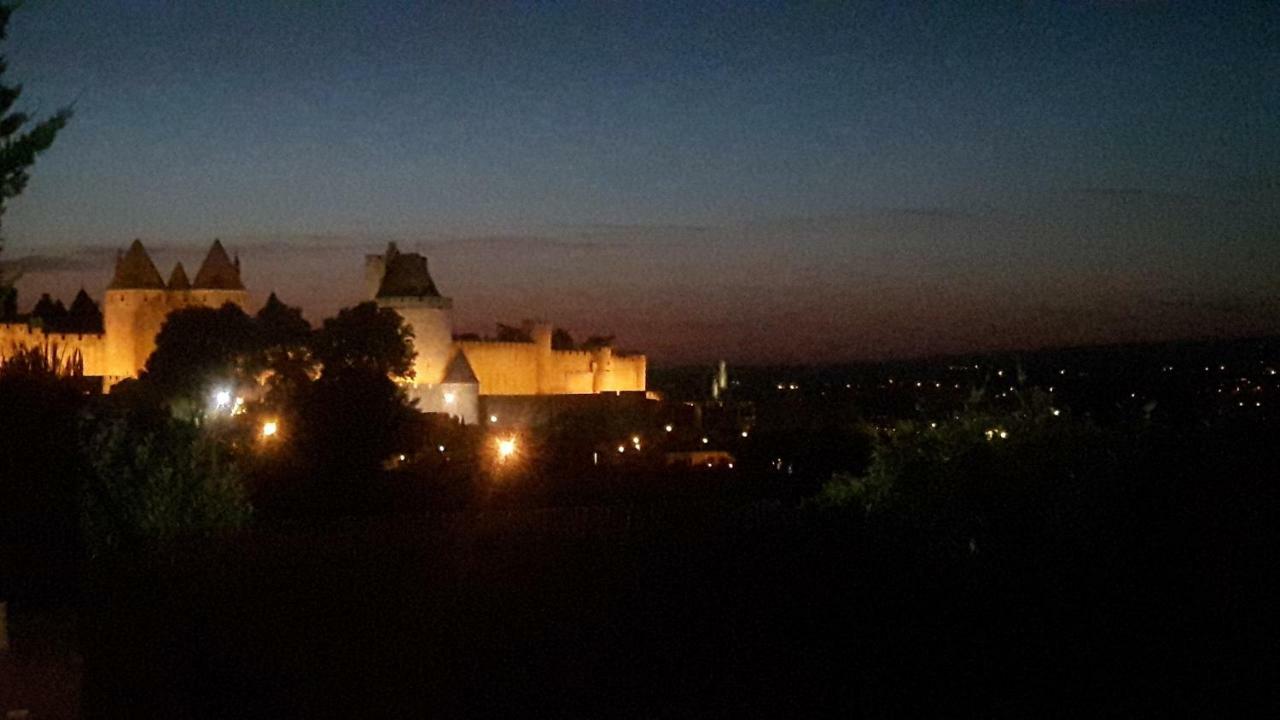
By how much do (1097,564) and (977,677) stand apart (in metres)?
1.56

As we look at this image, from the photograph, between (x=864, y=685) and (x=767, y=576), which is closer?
(x=864, y=685)

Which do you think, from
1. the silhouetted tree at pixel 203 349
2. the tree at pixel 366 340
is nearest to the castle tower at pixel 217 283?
the silhouetted tree at pixel 203 349

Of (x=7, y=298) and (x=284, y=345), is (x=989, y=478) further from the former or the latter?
(x=284, y=345)

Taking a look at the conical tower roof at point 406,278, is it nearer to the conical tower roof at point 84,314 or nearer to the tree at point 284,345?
the tree at point 284,345

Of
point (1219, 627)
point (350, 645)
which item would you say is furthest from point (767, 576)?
point (1219, 627)

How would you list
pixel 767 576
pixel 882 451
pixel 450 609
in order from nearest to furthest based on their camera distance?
pixel 450 609, pixel 767 576, pixel 882 451

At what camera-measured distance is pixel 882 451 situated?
18.6 metres

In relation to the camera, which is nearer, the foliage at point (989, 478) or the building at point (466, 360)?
the foliage at point (989, 478)

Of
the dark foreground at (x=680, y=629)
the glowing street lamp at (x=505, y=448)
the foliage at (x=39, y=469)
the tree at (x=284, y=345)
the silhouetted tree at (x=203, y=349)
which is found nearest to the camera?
the dark foreground at (x=680, y=629)

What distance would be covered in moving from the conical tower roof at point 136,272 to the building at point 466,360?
1134 centimetres

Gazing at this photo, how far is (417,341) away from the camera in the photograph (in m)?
69.0

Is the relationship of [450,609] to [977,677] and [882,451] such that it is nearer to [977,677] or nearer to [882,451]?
[977,677]

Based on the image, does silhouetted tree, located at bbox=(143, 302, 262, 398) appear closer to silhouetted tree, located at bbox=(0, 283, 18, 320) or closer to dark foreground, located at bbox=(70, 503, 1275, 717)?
dark foreground, located at bbox=(70, 503, 1275, 717)

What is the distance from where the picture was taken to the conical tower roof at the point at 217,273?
74188 mm
